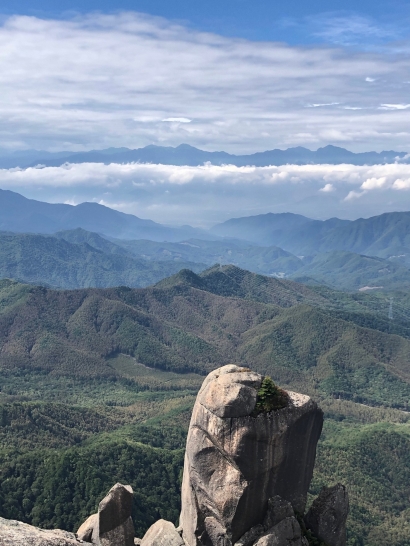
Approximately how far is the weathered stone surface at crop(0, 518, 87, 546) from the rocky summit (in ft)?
15.6

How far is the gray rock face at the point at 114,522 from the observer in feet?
129

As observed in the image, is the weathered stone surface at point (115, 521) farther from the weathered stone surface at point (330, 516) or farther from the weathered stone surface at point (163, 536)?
the weathered stone surface at point (330, 516)

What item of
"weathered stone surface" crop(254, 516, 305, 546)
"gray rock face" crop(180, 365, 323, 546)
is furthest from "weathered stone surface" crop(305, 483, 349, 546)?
"weathered stone surface" crop(254, 516, 305, 546)

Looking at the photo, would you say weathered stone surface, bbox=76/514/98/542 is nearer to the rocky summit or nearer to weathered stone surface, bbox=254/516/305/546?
the rocky summit

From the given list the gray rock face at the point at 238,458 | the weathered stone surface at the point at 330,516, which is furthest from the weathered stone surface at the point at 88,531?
the weathered stone surface at the point at 330,516

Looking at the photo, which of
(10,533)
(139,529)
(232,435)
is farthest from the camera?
(139,529)

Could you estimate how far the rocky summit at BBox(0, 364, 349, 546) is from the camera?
3728 cm

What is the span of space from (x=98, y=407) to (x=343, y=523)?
147 m

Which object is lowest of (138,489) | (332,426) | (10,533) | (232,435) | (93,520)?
(332,426)

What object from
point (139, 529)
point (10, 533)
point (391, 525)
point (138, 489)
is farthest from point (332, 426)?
point (10, 533)

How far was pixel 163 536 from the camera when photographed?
1555 inches

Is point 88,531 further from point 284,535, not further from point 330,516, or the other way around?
point 330,516

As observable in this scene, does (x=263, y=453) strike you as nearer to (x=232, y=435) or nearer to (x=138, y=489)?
(x=232, y=435)

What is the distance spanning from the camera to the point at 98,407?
17888 centimetres
